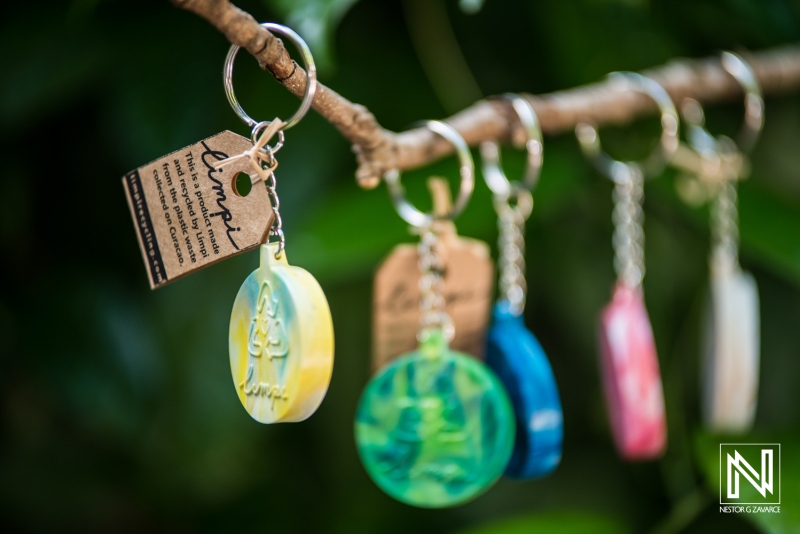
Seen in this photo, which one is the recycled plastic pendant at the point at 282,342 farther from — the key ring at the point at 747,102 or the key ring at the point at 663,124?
the key ring at the point at 747,102

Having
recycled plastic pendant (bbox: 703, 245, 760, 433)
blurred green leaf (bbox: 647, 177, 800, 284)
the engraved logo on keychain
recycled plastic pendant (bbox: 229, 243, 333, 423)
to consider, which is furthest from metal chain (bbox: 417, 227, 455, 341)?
blurred green leaf (bbox: 647, 177, 800, 284)

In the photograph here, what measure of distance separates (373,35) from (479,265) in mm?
447

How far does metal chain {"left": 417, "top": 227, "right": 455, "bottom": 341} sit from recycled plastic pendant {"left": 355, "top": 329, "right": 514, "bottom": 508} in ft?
0.11

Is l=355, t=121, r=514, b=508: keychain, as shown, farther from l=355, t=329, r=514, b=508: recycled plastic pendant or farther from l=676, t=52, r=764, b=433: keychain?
l=676, t=52, r=764, b=433: keychain

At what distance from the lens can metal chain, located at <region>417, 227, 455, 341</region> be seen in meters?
0.45

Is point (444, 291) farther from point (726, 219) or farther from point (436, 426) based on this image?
point (726, 219)

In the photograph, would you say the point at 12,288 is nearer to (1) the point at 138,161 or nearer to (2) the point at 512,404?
(1) the point at 138,161

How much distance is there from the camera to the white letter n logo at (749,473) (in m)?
0.59

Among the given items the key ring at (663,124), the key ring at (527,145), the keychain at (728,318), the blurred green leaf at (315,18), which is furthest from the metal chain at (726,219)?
the blurred green leaf at (315,18)

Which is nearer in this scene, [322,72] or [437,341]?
[437,341]

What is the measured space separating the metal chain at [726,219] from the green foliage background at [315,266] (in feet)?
0.08

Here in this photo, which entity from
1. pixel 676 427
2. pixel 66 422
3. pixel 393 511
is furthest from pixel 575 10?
pixel 66 422

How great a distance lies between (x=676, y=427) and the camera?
816 mm

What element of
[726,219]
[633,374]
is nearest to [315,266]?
[633,374]
